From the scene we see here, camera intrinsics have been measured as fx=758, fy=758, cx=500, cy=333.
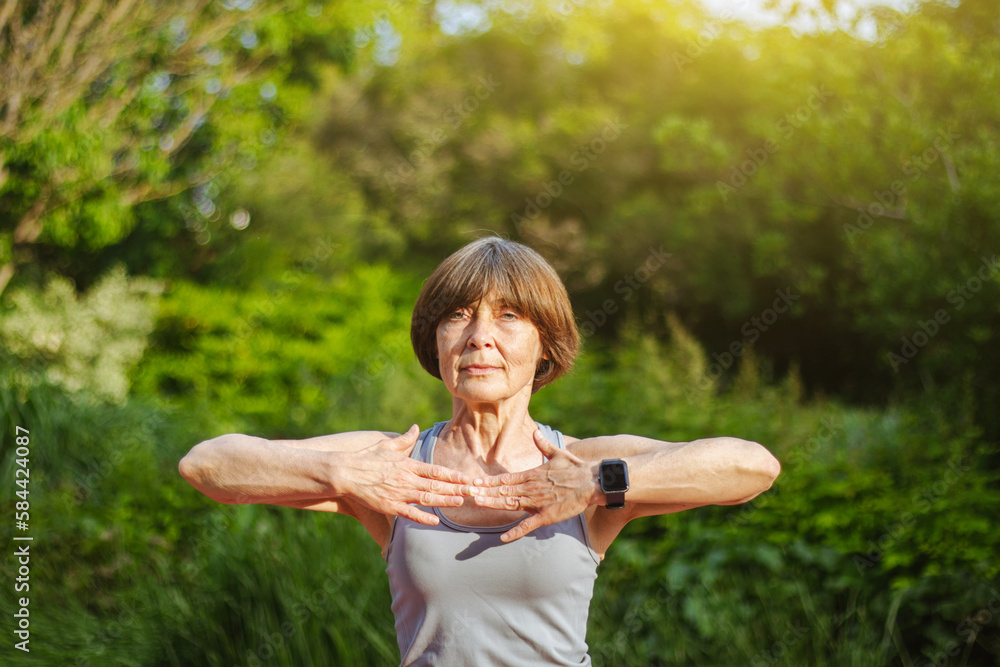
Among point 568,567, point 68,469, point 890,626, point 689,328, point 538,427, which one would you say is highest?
point 689,328

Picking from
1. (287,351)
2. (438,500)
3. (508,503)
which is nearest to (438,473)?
(438,500)

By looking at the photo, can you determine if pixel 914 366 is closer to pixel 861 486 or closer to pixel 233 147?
pixel 861 486

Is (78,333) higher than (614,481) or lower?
lower

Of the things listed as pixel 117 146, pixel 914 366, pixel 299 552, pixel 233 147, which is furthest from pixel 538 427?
pixel 233 147

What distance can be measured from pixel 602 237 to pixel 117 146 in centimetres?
665

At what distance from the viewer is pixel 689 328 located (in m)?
11.4

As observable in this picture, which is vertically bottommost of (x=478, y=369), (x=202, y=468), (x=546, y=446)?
(x=202, y=468)

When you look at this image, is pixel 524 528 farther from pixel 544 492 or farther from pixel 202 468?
pixel 202 468

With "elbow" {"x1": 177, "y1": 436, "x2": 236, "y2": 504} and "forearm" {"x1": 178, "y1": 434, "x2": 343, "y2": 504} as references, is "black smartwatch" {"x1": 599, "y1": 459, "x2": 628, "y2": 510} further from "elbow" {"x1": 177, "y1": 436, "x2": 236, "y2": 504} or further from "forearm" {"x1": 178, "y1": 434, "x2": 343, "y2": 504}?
"elbow" {"x1": 177, "y1": 436, "x2": 236, "y2": 504}

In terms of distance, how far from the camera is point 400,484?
1671 millimetres

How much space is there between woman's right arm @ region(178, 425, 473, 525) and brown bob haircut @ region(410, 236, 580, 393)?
1.06 ft

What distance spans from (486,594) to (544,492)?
27 cm

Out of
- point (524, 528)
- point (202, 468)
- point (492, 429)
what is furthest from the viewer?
point (492, 429)

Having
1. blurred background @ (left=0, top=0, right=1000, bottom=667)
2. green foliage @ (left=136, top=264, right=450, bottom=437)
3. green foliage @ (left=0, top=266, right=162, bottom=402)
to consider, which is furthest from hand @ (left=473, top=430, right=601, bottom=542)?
green foliage @ (left=0, top=266, right=162, bottom=402)
